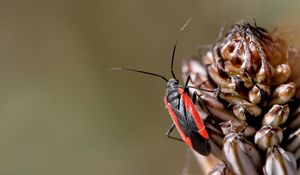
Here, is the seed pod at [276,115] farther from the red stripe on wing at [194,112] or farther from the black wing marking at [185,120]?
the black wing marking at [185,120]

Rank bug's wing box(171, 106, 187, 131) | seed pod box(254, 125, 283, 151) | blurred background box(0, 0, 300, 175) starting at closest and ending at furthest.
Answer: seed pod box(254, 125, 283, 151), bug's wing box(171, 106, 187, 131), blurred background box(0, 0, 300, 175)

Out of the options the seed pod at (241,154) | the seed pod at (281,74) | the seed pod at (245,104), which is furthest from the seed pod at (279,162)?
the seed pod at (281,74)

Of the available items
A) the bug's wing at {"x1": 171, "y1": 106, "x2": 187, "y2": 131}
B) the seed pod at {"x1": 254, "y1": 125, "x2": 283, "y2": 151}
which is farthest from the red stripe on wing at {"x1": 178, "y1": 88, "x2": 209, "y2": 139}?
the seed pod at {"x1": 254, "y1": 125, "x2": 283, "y2": 151}

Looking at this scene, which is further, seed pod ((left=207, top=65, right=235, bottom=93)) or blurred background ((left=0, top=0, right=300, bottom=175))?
blurred background ((left=0, top=0, right=300, bottom=175))

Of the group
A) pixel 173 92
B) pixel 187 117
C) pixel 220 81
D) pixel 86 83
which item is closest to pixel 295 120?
pixel 220 81

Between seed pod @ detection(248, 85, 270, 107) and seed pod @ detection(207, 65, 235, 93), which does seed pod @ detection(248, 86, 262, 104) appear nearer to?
seed pod @ detection(248, 85, 270, 107)

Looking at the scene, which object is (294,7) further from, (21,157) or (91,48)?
(21,157)

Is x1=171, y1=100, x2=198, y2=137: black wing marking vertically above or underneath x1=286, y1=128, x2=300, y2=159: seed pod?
above
